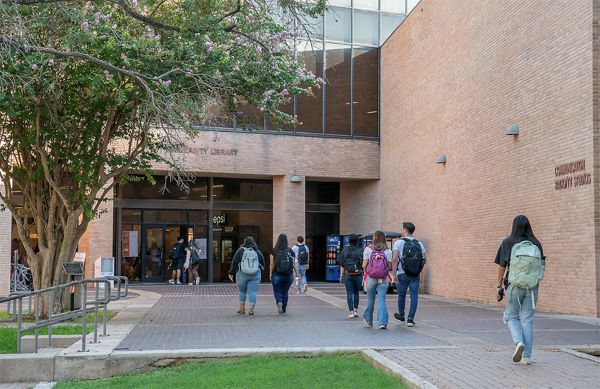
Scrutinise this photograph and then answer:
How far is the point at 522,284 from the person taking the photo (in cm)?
842

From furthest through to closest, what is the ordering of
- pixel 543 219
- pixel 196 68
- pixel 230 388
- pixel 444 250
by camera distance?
pixel 444 250, pixel 543 219, pixel 196 68, pixel 230 388

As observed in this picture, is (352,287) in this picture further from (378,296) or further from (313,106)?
(313,106)

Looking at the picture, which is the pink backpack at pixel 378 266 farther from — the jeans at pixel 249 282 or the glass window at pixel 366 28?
the glass window at pixel 366 28

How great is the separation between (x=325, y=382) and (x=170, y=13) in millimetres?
9215

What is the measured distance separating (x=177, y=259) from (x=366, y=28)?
1179 centimetres

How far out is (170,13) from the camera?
14664 millimetres

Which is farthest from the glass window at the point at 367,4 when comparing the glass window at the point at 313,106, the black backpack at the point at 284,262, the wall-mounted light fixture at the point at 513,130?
the black backpack at the point at 284,262

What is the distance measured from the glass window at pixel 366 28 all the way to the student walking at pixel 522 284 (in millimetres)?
22279

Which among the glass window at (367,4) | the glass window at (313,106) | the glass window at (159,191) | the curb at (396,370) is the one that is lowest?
the curb at (396,370)

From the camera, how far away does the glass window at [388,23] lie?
30375mm

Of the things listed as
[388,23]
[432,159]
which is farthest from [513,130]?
[388,23]

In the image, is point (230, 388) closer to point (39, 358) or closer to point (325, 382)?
point (325, 382)

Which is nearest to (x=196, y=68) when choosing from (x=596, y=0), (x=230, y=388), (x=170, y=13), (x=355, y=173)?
(x=170, y=13)

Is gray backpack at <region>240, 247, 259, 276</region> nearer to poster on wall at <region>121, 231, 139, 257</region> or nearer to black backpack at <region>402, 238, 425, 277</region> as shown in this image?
black backpack at <region>402, 238, 425, 277</region>
